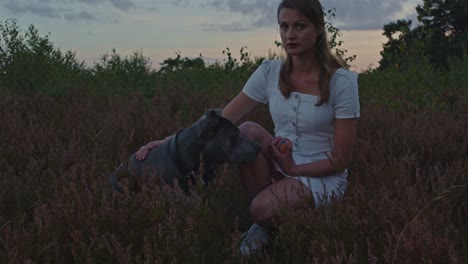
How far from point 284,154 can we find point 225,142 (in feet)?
1.38

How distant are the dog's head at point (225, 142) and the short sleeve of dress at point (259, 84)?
0.61 metres

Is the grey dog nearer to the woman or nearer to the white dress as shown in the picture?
the woman

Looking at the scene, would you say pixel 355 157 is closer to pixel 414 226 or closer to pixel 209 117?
pixel 209 117

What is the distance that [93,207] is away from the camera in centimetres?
326

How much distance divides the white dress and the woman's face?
292mm

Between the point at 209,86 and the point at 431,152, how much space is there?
18.0 ft

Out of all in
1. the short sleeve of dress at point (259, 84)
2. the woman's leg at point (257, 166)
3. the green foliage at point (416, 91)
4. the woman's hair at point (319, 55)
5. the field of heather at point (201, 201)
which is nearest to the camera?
the field of heather at point (201, 201)

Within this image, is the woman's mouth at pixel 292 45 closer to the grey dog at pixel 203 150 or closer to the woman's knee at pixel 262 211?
the grey dog at pixel 203 150

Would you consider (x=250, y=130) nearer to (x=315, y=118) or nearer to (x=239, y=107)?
(x=239, y=107)

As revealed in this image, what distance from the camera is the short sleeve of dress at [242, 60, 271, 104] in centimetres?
419

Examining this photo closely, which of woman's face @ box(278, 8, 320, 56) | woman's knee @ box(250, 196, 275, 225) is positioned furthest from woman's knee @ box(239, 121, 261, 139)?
woman's face @ box(278, 8, 320, 56)

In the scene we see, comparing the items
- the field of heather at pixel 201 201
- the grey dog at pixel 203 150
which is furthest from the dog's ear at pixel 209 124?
the field of heather at pixel 201 201

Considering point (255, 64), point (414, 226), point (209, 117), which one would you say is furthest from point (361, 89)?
point (414, 226)

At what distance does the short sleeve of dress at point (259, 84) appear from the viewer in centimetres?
419
